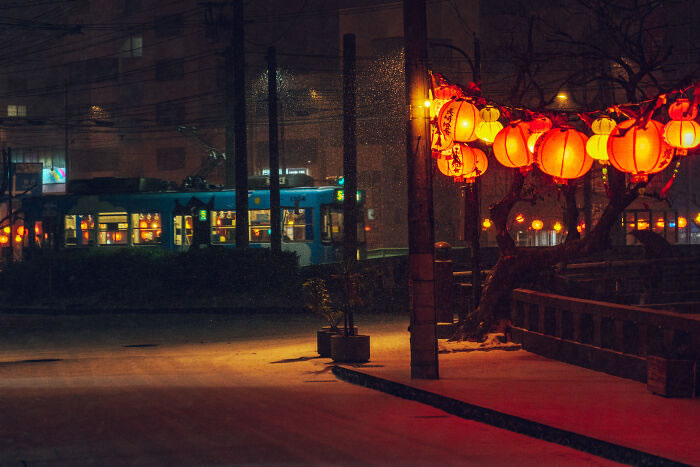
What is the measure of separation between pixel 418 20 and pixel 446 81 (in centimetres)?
333

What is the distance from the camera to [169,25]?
248ft

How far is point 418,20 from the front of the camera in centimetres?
1291

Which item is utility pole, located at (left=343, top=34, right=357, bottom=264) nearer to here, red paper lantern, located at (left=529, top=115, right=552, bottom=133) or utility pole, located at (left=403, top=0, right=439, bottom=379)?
red paper lantern, located at (left=529, top=115, right=552, bottom=133)

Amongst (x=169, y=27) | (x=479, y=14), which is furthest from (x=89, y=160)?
(x=479, y=14)

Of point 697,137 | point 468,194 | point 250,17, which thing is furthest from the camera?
point 250,17

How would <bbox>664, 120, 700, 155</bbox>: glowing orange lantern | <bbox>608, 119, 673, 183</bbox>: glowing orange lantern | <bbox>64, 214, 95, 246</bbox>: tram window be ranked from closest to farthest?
<bbox>608, 119, 673, 183</bbox>: glowing orange lantern
<bbox>664, 120, 700, 155</bbox>: glowing orange lantern
<bbox>64, 214, 95, 246</bbox>: tram window

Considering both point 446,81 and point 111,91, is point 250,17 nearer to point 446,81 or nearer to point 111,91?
point 111,91

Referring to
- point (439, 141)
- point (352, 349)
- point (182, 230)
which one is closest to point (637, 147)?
point (439, 141)

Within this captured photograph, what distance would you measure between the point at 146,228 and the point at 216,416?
96.3 ft

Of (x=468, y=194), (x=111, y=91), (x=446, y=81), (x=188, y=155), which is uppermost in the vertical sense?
(x=111, y=91)

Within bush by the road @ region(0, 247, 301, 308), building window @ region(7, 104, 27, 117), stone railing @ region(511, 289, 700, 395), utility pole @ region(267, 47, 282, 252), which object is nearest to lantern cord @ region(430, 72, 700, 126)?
stone railing @ region(511, 289, 700, 395)

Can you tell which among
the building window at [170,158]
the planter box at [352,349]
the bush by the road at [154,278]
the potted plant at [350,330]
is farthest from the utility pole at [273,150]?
the building window at [170,158]

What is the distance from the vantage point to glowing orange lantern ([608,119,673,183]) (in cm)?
1384

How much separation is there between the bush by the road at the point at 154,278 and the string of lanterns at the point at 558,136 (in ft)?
49.4
